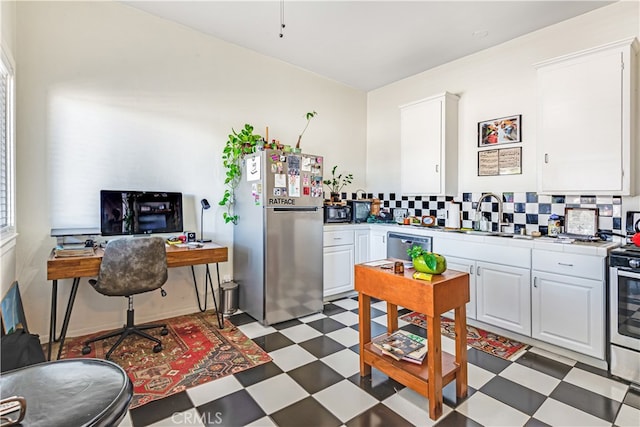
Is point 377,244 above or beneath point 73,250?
beneath

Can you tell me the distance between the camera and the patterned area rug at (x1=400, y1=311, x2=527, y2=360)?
2.57 meters

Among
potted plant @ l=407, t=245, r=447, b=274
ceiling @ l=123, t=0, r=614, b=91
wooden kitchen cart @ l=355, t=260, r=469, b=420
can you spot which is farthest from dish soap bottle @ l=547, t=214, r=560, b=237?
ceiling @ l=123, t=0, r=614, b=91

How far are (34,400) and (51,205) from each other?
244 centimetres

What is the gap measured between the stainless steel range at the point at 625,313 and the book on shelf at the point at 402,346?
53.5 inches

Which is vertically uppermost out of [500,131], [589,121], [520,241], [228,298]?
[500,131]

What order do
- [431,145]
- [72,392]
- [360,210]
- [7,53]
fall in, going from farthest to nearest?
1. [360,210]
2. [431,145]
3. [7,53]
4. [72,392]

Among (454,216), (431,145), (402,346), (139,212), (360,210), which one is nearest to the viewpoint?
(402,346)

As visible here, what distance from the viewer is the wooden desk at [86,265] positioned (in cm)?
225

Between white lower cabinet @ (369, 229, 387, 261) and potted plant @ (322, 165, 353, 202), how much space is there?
2.53ft

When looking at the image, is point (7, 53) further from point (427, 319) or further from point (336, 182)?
point (336, 182)

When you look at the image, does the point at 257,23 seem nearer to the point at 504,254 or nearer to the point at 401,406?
the point at 504,254

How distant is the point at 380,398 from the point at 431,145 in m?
2.90

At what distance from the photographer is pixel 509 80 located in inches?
133

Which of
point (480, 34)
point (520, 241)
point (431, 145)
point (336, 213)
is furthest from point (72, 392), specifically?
point (480, 34)
